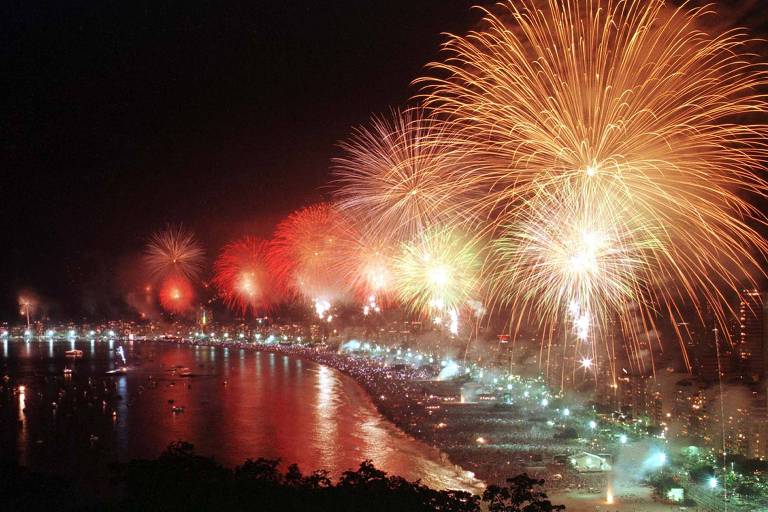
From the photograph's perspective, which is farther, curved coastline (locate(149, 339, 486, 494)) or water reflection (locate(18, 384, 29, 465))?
water reflection (locate(18, 384, 29, 465))

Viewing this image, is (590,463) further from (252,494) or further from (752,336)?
(752,336)

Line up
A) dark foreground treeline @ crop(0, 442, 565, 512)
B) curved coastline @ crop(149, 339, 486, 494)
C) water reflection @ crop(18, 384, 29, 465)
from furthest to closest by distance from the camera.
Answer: water reflection @ crop(18, 384, 29, 465) < curved coastline @ crop(149, 339, 486, 494) < dark foreground treeline @ crop(0, 442, 565, 512)

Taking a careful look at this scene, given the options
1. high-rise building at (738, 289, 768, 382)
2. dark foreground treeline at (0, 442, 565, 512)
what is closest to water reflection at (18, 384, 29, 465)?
dark foreground treeline at (0, 442, 565, 512)

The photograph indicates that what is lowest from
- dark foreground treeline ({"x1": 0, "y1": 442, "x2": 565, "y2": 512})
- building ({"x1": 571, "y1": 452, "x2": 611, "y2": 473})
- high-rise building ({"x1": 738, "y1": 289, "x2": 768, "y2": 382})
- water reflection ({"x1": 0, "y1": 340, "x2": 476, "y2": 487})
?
water reflection ({"x1": 0, "y1": 340, "x2": 476, "y2": 487})

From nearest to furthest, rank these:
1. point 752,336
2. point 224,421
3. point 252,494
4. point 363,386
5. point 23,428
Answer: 1. point 252,494
2. point 752,336
3. point 23,428
4. point 224,421
5. point 363,386

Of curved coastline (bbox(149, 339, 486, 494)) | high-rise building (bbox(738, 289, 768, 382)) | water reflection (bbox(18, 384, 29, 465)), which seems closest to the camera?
curved coastline (bbox(149, 339, 486, 494))

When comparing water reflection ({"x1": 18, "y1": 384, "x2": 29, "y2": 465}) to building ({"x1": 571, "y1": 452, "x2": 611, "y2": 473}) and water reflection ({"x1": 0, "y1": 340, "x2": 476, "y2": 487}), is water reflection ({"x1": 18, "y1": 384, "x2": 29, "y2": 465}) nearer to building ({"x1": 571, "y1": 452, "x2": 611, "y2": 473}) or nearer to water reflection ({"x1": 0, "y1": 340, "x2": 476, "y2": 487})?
water reflection ({"x1": 0, "y1": 340, "x2": 476, "y2": 487})

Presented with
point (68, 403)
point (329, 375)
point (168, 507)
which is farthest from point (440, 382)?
point (168, 507)

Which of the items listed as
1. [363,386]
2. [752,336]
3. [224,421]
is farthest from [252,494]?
[363,386]
